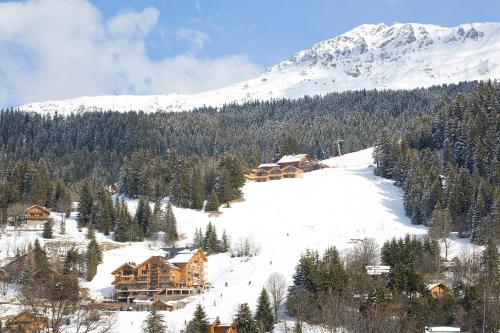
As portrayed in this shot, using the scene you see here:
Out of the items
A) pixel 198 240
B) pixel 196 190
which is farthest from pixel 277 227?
pixel 196 190

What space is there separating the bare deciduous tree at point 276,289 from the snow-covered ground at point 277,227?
90.2 inches

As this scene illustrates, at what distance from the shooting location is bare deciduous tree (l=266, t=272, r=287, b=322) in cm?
7294

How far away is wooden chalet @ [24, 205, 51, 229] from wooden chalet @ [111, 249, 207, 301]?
2475 cm

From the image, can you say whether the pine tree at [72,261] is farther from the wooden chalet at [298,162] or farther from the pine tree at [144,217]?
the wooden chalet at [298,162]

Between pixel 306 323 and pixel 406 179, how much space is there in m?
57.7

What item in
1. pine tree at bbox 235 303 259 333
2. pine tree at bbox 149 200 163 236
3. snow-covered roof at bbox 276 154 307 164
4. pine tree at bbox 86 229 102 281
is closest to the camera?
pine tree at bbox 235 303 259 333

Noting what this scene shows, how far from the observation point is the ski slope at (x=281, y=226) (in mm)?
81438

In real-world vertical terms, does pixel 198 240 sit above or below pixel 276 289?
above

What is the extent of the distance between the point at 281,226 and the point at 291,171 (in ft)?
134

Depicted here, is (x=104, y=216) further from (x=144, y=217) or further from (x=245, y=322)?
(x=245, y=322)

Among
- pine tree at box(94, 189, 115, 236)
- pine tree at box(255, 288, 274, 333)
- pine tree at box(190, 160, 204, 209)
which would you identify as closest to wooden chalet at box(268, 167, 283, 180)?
pine tree at box(190, 160, 204, 209)

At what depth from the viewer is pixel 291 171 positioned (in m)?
149

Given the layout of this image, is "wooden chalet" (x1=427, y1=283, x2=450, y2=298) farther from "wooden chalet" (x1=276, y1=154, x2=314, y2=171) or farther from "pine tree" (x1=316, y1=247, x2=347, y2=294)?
"wooden chalet" (x1=276, y1=154, x2=314, y2=171)

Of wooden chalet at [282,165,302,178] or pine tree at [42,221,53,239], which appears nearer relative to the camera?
pine tree at [42,221,53,239]
